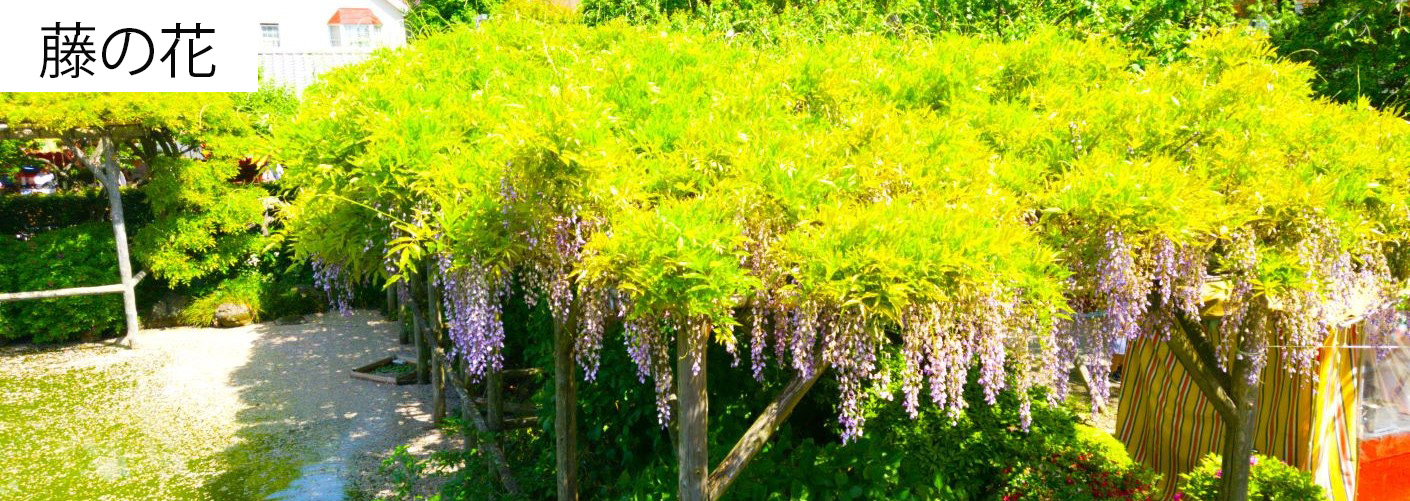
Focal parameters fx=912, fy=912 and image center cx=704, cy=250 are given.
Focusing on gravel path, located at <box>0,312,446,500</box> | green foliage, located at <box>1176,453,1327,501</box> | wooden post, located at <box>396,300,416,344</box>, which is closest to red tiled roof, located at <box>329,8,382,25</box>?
gravel path, located at <box>0,312,446,500</box>

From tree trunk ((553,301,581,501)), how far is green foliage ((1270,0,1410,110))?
739cm

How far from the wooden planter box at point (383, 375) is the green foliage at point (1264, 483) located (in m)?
8.95

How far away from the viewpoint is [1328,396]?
6.34 metres

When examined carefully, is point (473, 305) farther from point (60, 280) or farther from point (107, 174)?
point (60, 280)

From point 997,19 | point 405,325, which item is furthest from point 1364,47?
point 405,325

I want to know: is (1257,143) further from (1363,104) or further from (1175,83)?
(1363,104)

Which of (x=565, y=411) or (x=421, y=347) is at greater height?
(x=565, y=411)

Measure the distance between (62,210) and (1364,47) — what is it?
1859 cm

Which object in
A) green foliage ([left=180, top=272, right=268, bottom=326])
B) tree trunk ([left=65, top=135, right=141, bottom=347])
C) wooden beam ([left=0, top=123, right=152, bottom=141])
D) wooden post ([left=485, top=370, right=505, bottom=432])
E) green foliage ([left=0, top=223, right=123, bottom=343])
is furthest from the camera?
green foliage ([left=180, top=272, right=268, bottom=326])

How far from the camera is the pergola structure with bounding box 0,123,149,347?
13180 mm

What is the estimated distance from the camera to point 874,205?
388cm

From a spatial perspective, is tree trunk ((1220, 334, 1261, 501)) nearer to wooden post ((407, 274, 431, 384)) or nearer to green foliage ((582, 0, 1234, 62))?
green foliage ((582, 0, 1234, 62))

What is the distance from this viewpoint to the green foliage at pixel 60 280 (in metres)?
14.0

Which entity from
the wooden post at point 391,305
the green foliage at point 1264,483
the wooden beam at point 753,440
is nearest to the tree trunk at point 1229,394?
the green foliage at point 1264,483
